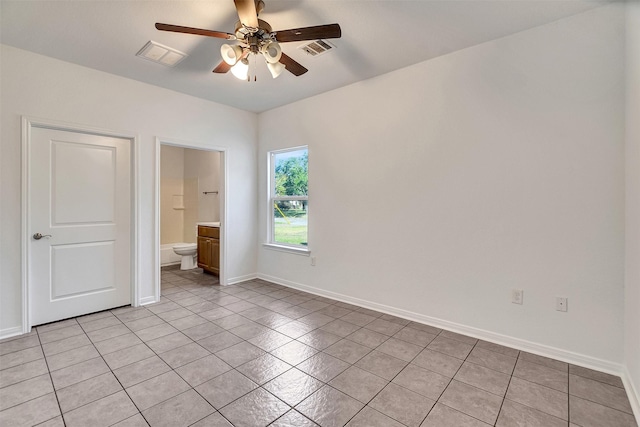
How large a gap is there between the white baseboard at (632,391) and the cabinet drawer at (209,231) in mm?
4710

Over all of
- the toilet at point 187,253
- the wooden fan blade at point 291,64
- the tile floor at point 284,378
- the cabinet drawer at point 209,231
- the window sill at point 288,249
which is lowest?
the tile floor at point 284,378

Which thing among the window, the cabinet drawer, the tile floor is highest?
the window

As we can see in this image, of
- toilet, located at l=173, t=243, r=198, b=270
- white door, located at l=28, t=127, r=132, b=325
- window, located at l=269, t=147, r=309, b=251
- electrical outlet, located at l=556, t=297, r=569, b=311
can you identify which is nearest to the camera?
electrical outlet, located at l=556, t=297, r=569, b=311

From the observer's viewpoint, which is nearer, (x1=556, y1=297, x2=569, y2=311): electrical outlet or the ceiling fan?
the ceiling fan

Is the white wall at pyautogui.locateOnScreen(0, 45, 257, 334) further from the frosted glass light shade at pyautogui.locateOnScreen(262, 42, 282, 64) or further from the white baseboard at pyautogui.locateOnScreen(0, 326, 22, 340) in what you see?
the frosted glass light shade at pyautogui.locateOnScreen(262, 42, 282, 64)

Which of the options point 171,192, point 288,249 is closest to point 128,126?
point 288,249

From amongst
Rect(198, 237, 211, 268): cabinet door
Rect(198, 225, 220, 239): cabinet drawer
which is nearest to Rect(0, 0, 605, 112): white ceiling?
Rect(198, 225, 220, 239): cabinet drawer

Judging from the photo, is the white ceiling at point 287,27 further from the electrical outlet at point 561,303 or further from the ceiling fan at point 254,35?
the electrical outlet at point 561,303

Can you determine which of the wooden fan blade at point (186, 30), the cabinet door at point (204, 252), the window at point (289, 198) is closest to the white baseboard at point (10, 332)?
the cabinet door at point (204, 252)

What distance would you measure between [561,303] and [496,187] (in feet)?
3.39

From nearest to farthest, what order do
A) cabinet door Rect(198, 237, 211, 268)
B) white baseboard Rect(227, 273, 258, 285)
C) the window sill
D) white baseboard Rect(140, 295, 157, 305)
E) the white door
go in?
the white door
white baseboard Rect(140, 295, 157, 305)
the window sill
white baseboard Rect(227, 273, 258, 285)
cabinet door Rect(198, 237, 211, 268)

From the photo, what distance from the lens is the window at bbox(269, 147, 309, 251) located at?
4.18 metres

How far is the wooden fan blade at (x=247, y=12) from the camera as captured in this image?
1.80m

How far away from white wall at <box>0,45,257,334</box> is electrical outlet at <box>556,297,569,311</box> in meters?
3.81
